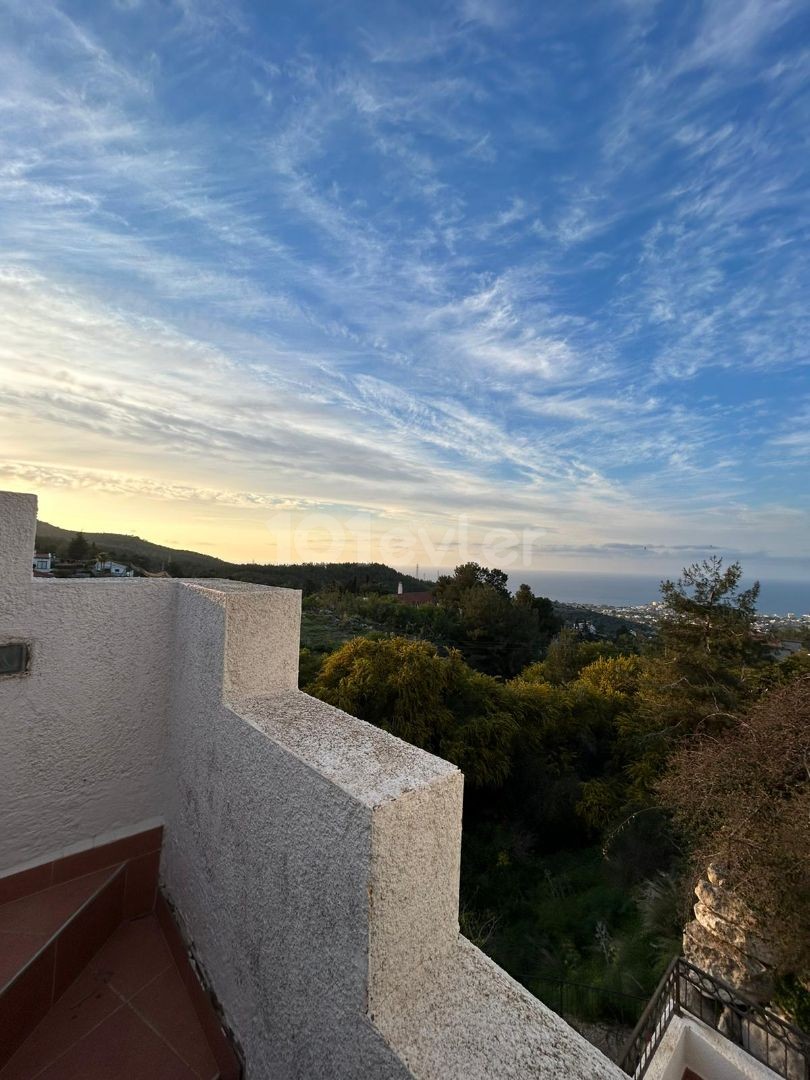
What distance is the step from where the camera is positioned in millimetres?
1510

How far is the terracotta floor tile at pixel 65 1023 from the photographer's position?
4.92ft

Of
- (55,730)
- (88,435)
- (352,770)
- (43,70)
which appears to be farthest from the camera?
(88,435)

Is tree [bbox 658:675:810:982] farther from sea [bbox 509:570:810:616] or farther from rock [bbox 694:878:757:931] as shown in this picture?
sea [bbox 509:570:810:616]

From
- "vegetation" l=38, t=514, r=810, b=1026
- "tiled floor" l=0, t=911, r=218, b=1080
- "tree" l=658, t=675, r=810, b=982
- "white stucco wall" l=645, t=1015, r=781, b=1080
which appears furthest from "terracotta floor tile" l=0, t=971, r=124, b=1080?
"tree" l=658, t=675, r=810, b=982

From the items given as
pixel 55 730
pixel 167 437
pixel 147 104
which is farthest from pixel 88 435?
pixel 55 730

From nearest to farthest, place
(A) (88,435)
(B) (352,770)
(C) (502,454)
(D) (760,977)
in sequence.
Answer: (B) (352,770), (D) (760,977), (A) (88,435), (C) (502,454)

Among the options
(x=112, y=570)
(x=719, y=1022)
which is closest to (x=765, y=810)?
(x=719, y=1022)

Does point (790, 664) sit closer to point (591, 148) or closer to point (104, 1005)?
point (591, 148)

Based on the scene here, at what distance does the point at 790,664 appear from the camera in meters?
10.9

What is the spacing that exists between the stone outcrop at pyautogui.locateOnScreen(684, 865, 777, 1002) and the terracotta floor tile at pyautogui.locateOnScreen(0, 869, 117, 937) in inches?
204

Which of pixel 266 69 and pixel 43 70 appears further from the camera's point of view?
pixel 266 69

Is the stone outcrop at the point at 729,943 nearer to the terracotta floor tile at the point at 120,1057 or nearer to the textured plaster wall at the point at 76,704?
the terracotta floor tile at the point at 120,1057

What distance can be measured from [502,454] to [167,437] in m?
8.13

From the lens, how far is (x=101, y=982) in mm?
1794
